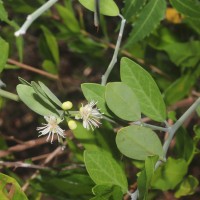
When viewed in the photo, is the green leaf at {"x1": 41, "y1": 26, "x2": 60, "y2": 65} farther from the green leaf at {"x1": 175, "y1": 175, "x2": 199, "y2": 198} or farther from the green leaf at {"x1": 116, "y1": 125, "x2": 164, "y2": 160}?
the green leaf at {"x1": 116, "y1": 125, "x2": 164, "y2": 160}

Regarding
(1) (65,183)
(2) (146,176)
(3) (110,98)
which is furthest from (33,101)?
(1) (65,183)

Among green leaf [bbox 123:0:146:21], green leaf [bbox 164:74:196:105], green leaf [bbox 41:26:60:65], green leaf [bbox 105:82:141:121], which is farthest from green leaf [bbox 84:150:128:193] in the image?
green leaf [bbox 41:26:60:65]

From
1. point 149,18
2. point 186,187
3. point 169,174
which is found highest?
point 149,18

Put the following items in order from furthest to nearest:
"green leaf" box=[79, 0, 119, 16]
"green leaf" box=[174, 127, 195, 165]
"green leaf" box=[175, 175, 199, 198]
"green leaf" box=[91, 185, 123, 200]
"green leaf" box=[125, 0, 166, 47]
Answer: "green leaf" box=[175, 175, 199, 198], "green leaf" box=[174, 127, 195, 165], "green leaf" box=[125, 0, 166, 47], "green leaf" box=[79, 0, 119, 16], "green leaf" box=[91, 185, 123, 200]

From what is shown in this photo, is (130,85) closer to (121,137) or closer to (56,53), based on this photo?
(121,137)

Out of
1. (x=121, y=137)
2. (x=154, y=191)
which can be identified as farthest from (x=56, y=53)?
(x=121, y=137)

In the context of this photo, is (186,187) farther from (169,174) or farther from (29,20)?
(29,20)
